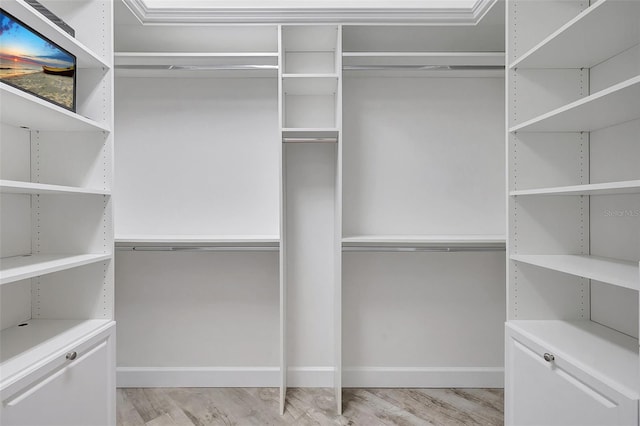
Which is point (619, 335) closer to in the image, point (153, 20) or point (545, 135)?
point (545, 135)

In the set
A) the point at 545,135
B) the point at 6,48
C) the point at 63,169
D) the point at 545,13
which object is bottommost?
the point at 63,169

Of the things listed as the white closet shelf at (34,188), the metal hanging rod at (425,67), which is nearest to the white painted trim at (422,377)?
the white closet shelf at (34,188)

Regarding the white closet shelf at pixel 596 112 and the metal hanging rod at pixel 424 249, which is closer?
the white closet shelf at pixel 596 112

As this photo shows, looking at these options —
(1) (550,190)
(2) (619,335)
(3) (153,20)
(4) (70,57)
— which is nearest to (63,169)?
(4) (70,57)

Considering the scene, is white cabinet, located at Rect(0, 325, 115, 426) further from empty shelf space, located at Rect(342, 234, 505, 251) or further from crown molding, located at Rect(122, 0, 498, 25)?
crown molding, located at Rect(122, 0, 498, 25)

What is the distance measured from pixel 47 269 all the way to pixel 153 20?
1.42m

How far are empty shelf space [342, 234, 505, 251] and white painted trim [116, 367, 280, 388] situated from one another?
Answer: 1.06 meters

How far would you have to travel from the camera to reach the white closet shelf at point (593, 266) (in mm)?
1052

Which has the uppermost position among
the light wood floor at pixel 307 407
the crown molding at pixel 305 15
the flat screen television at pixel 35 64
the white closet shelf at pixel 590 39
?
the crown molding at pixel 305 15

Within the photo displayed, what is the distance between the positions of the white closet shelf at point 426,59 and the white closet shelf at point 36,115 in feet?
4.49

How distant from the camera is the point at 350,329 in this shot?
2193mm

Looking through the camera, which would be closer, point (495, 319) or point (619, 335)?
point (619, 335)

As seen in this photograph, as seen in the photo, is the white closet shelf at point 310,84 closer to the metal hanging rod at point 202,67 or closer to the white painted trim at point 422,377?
the metal hanging rod at point 202,67

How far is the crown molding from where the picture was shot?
5.72ft
